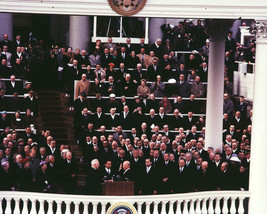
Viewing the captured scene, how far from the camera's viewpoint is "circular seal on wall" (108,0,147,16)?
66.1ft

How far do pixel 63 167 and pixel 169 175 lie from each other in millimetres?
2781

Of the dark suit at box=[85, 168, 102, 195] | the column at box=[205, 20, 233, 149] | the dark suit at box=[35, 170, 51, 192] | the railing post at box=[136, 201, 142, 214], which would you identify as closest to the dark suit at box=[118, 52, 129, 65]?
the column at box=[205, 20, 233, 149]

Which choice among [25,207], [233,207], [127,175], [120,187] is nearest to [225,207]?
[233,207]

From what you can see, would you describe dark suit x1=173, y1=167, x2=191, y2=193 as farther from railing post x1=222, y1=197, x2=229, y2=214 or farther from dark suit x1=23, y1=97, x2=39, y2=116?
dark suit x1=23, y1=97, x2=39, y2=116

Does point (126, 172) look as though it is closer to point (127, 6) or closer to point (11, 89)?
point (127, 6)

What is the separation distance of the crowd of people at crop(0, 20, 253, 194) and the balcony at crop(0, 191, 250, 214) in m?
0.96

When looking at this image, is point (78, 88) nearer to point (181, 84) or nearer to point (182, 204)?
point (181, 84)

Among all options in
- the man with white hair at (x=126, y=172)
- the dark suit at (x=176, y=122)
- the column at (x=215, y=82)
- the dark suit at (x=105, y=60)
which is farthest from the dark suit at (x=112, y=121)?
the man with white hair at (x=126, y=172)

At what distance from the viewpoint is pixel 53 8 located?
66.1 feet

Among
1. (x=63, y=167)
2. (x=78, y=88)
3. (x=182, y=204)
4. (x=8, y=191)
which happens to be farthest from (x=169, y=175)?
(x=78, y=88)

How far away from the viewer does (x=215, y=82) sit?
2542 cm

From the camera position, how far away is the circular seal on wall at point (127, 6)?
794 inches

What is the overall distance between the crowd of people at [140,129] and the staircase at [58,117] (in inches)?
22.0

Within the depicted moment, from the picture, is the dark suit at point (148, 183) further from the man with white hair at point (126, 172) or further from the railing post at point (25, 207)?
the railing post at point (25, 207)
